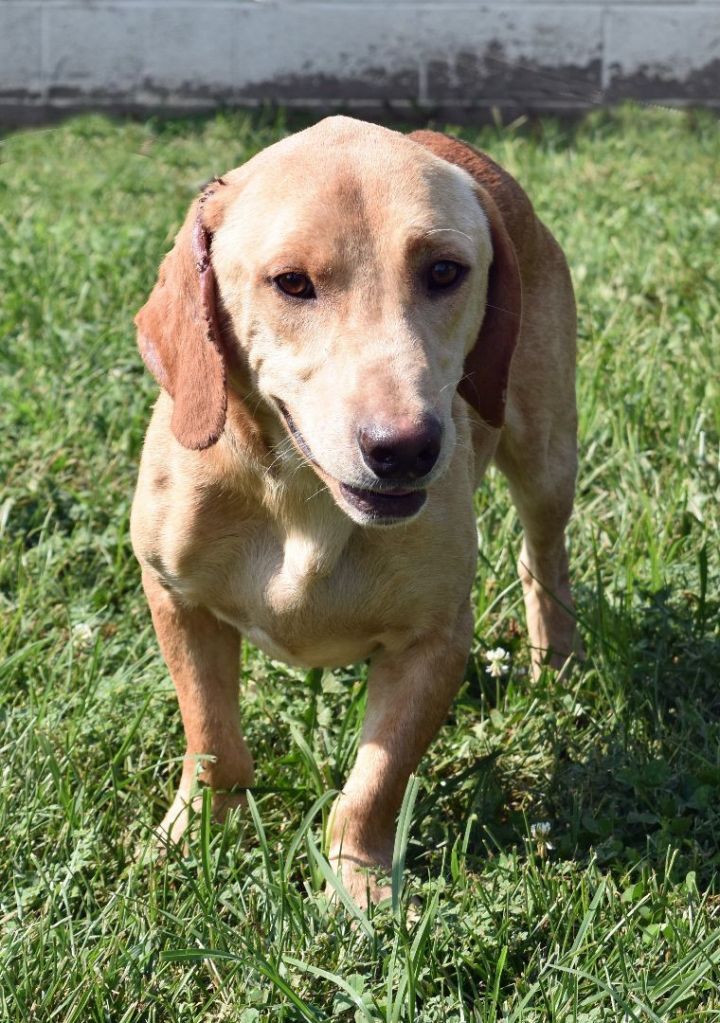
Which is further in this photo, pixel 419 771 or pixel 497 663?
pixel 497 663

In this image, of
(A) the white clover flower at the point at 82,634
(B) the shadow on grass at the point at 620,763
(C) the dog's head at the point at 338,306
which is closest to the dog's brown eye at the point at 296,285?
(C) the dog's head at the point at 338,306

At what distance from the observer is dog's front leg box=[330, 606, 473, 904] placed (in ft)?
10.1

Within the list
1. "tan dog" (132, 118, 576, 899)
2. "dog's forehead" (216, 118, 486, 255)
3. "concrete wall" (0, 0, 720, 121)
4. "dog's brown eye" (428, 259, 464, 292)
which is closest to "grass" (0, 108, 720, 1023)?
"tan dog" (132, 118, 576, 899)

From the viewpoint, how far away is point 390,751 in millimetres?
3072

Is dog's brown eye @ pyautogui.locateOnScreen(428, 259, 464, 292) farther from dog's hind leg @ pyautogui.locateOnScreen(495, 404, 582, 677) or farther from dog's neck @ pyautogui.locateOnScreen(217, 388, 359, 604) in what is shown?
dog's hind leg @ pyautogui.locateOnScreen(495, 404, 582, 677)

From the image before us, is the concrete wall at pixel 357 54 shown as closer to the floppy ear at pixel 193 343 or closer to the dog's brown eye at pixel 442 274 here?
the floppy ear at pixel 193 343

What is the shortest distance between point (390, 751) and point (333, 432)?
0.85 meters

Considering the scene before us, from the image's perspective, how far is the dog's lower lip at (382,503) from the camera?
269 centimetres

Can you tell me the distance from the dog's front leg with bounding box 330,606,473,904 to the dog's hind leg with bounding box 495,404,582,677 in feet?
2.80

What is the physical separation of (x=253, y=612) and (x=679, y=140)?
22.0 feet

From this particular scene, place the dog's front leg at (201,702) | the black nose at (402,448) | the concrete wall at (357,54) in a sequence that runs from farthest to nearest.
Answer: the concrete wall at (357,54) < the dog's front leg at (201,702) < the black nose at (402,448)

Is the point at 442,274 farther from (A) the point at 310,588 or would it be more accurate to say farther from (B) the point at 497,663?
(B) the point at 497,663

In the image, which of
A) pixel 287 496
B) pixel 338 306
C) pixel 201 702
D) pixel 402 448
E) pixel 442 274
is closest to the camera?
pixel 402 448

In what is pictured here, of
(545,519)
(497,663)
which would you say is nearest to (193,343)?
(497,663)
